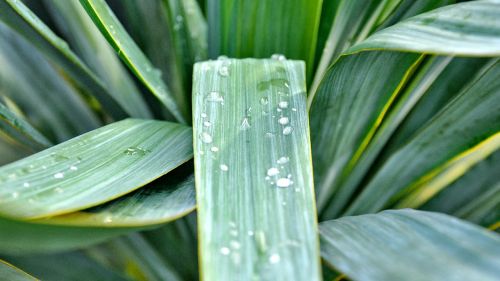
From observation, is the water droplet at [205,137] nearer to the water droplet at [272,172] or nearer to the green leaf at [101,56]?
the water droplet at [272,172]

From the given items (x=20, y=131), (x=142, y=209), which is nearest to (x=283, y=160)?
(x=142, y=209)

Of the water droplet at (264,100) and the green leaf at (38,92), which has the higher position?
the water droplet at (264,100)

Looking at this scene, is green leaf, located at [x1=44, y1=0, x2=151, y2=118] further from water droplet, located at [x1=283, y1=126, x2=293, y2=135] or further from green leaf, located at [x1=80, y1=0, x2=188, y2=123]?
water droplet, located at [x1=283, y1=126, x2=293, y2=135]

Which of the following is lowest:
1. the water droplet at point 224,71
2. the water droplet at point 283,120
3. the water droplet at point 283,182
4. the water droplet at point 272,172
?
the water droplet at point 283,182

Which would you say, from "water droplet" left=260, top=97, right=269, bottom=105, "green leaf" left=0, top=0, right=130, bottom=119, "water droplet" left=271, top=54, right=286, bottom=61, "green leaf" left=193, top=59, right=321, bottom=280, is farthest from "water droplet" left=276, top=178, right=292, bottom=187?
"green leaf" left=0, top=0, right=130, bottom=119

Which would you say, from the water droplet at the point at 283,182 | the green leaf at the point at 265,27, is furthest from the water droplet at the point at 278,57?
the water droplet at the point at 283,182

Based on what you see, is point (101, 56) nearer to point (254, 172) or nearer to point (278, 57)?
point (278, 57)
